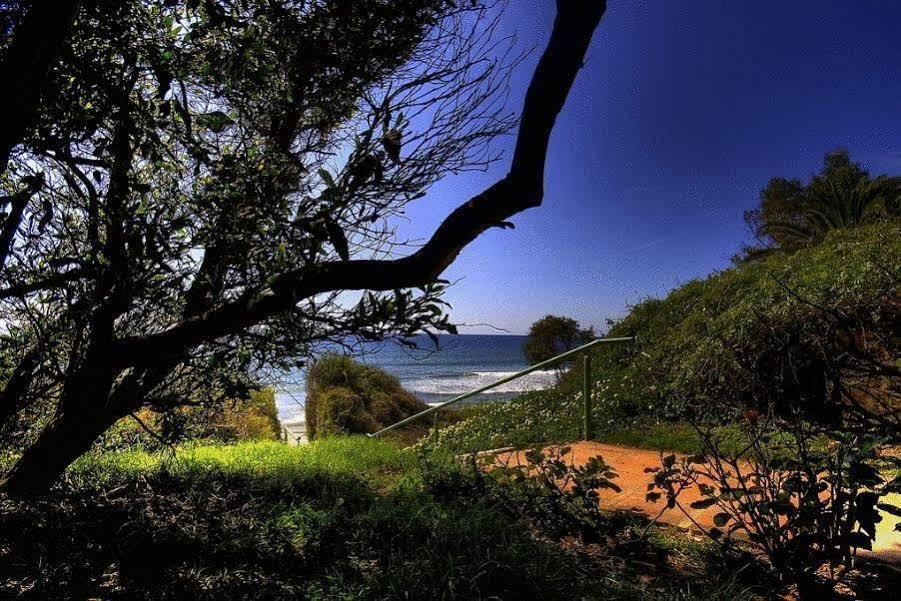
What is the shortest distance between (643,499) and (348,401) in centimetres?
1125

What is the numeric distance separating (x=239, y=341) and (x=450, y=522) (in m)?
1.76

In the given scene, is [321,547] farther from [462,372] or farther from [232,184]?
[462,372]

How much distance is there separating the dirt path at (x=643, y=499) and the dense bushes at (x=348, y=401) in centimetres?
862

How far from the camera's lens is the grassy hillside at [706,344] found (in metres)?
6.71

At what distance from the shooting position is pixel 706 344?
8.50 m

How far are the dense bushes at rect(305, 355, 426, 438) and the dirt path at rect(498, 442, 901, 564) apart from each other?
28.3 ft

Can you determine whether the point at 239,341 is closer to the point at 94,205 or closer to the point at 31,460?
the point at 94,205

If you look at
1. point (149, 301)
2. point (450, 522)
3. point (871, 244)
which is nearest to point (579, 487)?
point (450, 522)

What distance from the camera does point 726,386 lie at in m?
7.23

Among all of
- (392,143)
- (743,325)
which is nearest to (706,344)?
(743,325)

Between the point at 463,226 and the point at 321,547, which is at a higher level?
the point at 463,226

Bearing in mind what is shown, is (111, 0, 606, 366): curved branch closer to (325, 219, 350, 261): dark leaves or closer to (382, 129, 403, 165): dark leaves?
(325, 219, 350, 261): dark leaves

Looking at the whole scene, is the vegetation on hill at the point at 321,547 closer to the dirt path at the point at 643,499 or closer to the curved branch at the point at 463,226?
the dirt path at the point at 643,499

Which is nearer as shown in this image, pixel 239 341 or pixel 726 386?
pixel 239 341
